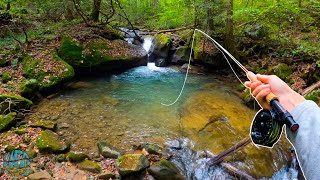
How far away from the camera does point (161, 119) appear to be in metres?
8.42

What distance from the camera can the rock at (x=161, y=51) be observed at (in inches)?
643

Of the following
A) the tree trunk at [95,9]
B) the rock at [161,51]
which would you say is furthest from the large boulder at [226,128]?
the tree trunk at [95,9]

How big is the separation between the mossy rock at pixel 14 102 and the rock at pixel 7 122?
0.59 meters

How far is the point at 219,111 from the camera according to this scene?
30.2 feet

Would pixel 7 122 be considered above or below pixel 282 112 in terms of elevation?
below

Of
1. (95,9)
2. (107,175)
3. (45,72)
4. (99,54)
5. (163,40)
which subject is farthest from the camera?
(163,40)

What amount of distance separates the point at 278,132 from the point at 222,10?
514 inches

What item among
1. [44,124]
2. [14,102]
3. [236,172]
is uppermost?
[14,102]

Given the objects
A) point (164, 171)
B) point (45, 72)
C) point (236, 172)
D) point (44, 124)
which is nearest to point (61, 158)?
point (44, 124)

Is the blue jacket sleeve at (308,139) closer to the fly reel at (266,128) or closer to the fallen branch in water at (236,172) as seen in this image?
the fly reel at (266,128)

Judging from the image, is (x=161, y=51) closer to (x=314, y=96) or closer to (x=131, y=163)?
(x=314, y=96)

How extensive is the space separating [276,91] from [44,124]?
6.91m

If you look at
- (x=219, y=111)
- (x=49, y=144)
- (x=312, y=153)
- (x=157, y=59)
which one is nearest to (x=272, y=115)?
(x=312, y=153)

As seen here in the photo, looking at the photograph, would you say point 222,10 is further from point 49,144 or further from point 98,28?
point 49,144
